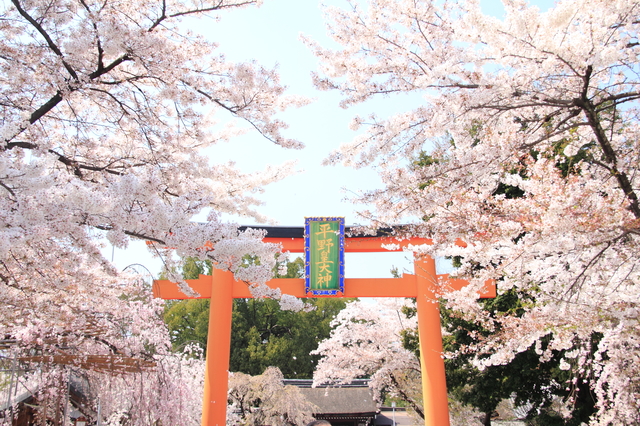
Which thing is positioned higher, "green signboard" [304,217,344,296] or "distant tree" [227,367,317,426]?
"green signboard" [304,217,344,296]

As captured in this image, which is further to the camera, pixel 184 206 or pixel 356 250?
pixel 356 250

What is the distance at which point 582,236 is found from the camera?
3.47 m

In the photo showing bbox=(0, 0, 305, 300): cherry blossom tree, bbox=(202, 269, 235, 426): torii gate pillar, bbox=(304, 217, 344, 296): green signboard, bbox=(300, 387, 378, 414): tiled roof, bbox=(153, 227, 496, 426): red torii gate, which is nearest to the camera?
bbox=(0, 0, 305, 300): cherry blossom tree

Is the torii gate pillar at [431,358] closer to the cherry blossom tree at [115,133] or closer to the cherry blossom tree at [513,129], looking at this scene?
the cherry blossom tree at [513,129]

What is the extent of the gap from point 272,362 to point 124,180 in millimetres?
17768

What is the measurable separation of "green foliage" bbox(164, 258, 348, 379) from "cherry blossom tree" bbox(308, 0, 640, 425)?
606 inches

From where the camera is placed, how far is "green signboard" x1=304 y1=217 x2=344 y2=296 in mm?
8570

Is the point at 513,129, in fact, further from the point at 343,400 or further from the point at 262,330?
the point at 262,330

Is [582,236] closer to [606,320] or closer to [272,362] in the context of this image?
[606,320]

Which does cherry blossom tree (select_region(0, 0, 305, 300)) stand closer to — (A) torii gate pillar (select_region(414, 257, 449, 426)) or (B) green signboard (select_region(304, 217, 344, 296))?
(B) green signboard (select_region(304, 217, 344, 296))

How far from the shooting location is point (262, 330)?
2114cm

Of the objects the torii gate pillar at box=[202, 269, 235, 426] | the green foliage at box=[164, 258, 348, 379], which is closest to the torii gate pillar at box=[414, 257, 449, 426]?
the torii gate pillar at box=[202, 269, 235, 426]

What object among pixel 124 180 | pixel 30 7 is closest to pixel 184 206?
pixel 124 180

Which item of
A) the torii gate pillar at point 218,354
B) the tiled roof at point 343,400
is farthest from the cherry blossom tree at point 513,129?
the tiled roof at point 343,400
